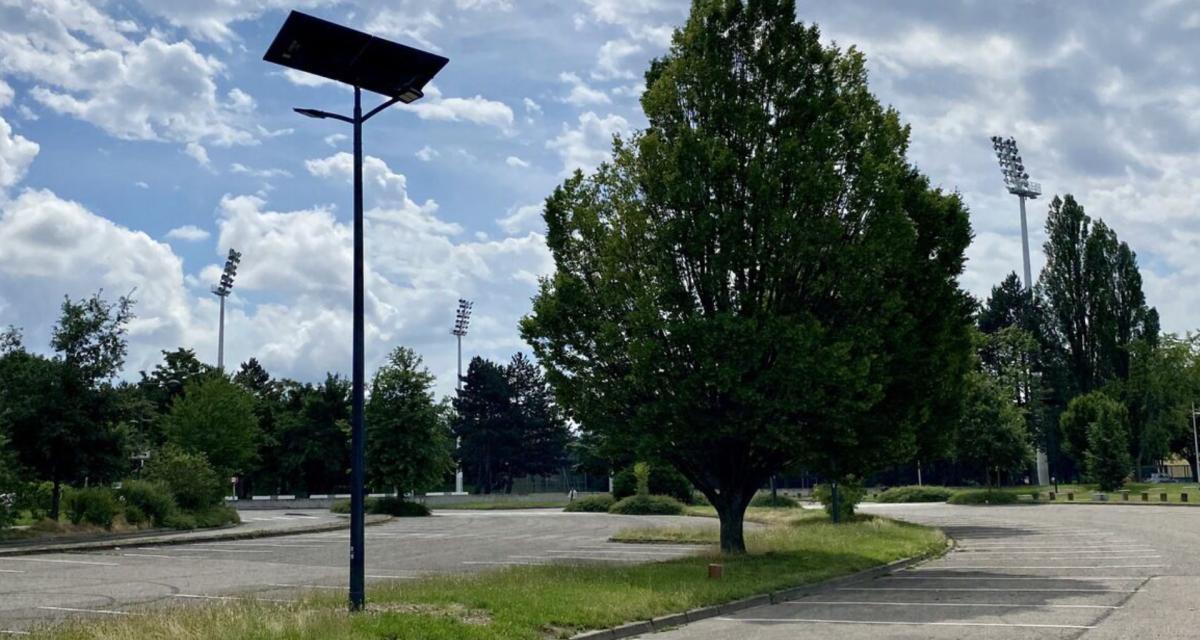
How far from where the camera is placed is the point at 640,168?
21.3m

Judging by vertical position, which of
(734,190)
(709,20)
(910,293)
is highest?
(709,20)

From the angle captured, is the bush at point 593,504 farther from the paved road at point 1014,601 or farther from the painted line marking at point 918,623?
the painted line marking at point 918,623

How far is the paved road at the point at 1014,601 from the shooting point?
1209 centimetres

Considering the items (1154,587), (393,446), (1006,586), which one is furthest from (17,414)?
(1154,587)

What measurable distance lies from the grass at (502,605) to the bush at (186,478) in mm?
22432

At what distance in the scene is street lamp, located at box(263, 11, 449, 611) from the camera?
12.5 metres

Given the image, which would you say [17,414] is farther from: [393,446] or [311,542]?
[393,446]

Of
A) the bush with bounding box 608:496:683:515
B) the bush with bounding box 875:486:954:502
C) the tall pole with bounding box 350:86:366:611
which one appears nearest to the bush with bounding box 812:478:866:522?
the bush with bounding box 608:496:683:515

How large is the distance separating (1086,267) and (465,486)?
61096 millimetres

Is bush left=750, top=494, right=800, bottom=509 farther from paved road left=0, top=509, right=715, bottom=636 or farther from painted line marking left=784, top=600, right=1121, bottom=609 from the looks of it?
painted line marking left=784, top=600, right=1121, bottom=609

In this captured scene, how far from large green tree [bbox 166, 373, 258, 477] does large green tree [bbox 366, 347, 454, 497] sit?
48.3 ft

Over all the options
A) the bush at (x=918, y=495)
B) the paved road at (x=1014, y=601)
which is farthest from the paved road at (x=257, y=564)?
the bush at (x=918, y=495)

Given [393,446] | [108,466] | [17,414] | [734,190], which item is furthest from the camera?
[393,446]

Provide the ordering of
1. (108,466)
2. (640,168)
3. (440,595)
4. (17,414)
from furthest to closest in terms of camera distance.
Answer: (108,466), (17,414), (640,168), (440,595)
